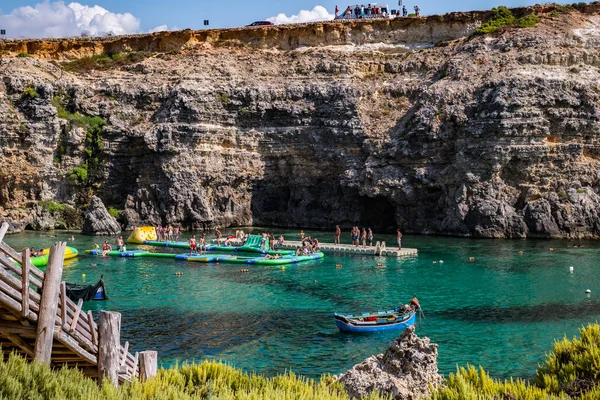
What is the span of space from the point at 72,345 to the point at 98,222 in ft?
→ 184

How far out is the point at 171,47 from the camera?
284 feet

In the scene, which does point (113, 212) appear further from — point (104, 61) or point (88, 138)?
point (104, 61)

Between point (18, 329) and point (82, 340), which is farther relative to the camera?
point (82, 340)

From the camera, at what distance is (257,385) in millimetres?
15844

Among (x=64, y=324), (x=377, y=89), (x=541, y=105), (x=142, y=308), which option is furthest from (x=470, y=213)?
(x=64, y=324)

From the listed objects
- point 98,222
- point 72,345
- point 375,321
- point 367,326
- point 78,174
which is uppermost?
point 78,174

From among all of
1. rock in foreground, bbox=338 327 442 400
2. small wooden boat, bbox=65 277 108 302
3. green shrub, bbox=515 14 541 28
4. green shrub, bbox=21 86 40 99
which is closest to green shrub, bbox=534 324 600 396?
rock in foreground, bbox=338 327 442 400

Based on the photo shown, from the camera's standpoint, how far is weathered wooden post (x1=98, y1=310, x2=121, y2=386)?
15.6m

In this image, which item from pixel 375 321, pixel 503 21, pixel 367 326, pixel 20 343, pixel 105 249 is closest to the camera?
pixel 20 343

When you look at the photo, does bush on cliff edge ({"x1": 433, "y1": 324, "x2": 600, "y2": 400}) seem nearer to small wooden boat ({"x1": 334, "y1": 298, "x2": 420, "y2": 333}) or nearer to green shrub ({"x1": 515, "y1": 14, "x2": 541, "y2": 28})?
small wooden boat ({"x1": 334, "y1": 298, "x2": 420, "y2": 333})

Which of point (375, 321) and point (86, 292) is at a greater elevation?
point (86, 292)

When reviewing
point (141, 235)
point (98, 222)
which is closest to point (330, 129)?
point (141, 235)

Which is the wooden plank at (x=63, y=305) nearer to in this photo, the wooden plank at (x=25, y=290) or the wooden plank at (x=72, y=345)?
the wooden plank at (x=72, y=345)

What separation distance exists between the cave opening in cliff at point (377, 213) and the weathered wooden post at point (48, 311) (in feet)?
204
